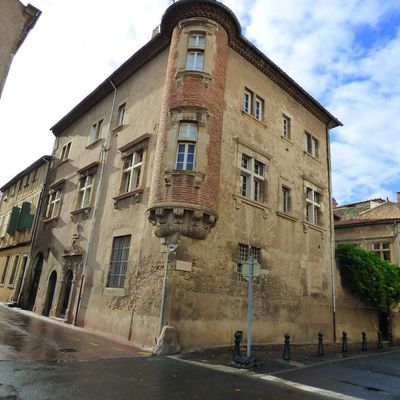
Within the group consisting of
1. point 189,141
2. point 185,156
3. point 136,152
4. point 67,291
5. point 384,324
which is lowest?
point 384,324

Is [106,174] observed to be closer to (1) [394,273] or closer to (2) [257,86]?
(2) [257,86]

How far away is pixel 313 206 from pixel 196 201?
8.55 m

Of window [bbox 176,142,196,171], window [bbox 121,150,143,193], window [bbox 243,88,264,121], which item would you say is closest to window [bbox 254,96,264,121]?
window [bbox 243,88,264,121]

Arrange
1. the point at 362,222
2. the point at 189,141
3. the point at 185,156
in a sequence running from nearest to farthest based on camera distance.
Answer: the point at 185,156, the point at 189,141, the point at 362,222

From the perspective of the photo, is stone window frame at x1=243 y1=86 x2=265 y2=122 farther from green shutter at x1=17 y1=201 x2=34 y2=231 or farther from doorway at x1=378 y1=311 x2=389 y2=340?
green shutter at x1=17 y1=201 x2=34 y2=231

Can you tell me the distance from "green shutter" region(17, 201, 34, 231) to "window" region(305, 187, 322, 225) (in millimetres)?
17329

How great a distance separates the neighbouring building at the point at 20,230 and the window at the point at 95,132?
599 cm

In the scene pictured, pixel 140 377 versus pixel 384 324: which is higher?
pixel 384 324

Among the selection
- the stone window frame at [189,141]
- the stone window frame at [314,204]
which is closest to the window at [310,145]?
the stone window frame at [314,204]

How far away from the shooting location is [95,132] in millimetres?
19016

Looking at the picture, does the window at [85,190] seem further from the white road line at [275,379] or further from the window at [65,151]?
the white road line at [275,379]

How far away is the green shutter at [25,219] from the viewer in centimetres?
2284

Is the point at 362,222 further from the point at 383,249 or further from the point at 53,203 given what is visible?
the point at 53,203

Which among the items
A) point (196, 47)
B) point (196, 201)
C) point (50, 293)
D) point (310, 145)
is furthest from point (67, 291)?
point (310, 145)
